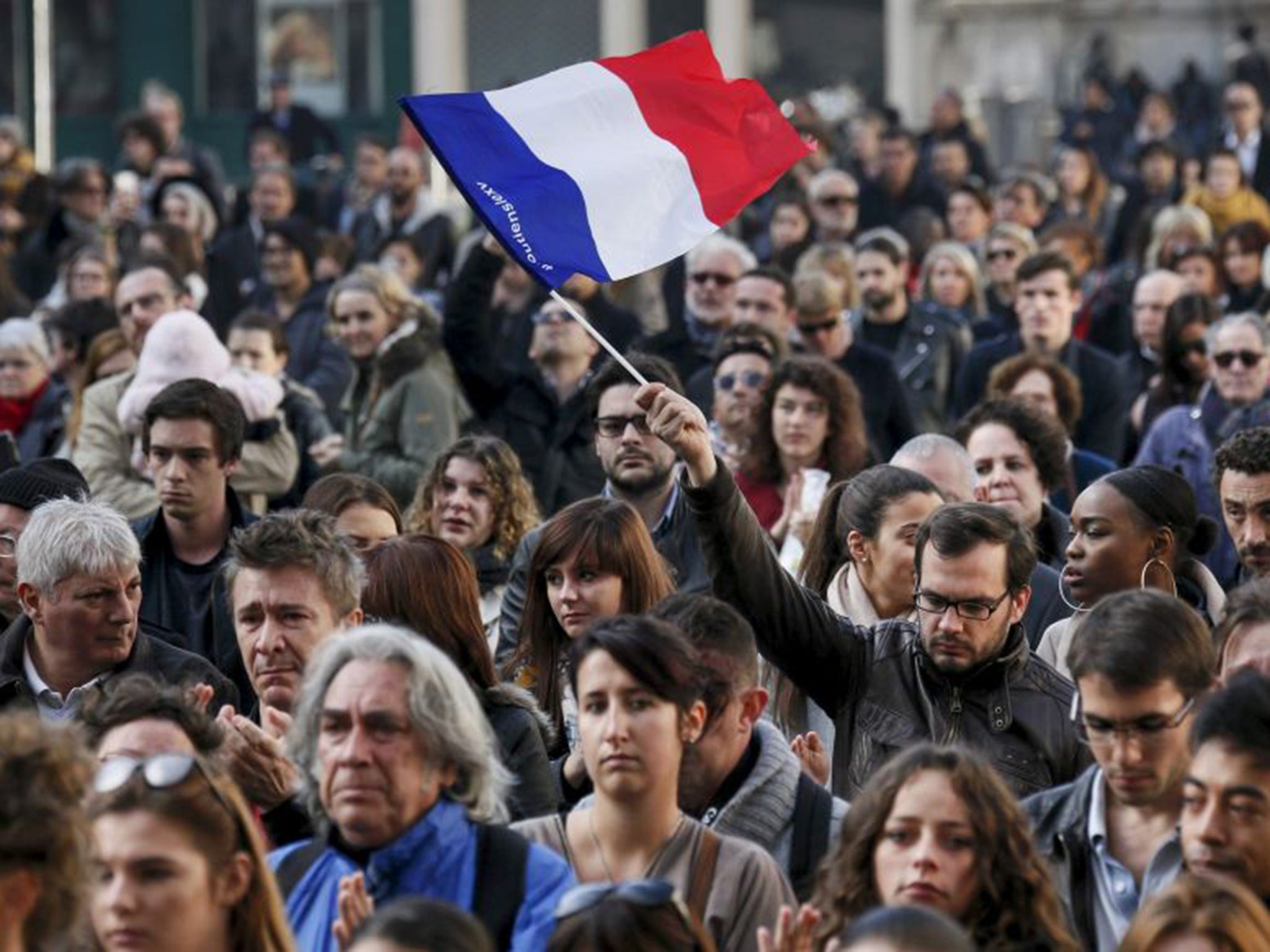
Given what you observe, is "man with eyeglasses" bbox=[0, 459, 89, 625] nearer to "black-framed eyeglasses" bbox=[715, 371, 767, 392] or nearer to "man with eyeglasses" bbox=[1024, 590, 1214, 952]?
"black-framed eyeglasses" bbox=[715, 371, 767, 392]

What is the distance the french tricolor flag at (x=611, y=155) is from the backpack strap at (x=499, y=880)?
2786 mm

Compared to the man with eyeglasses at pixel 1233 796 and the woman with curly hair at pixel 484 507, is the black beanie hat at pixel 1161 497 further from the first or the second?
the man with eyeglasses at pixel 1233 796

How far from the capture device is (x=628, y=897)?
19.0 ft

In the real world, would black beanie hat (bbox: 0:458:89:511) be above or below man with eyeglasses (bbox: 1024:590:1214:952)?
above

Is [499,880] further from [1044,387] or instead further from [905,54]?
[905,54]

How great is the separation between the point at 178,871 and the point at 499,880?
708 millimetres

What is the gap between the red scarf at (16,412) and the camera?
13.9 m

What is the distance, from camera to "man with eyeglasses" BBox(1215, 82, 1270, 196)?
71.9 ft

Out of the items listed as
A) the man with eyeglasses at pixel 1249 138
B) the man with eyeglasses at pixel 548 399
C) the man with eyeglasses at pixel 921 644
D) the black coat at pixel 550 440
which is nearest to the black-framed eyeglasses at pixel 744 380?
the black coat at pixel 550 440

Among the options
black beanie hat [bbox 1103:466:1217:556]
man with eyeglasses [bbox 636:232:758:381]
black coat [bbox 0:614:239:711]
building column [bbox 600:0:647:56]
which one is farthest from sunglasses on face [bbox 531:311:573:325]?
building column [bbox 600:0:647:56]

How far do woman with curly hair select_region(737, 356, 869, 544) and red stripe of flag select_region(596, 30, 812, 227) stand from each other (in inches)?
76.1

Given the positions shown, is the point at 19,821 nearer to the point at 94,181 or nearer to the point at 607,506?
the point at 607,506

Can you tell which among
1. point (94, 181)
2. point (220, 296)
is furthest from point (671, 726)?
point (94, 181)

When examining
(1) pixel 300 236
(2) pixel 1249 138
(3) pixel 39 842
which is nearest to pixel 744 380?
(1) pixel 300 236
